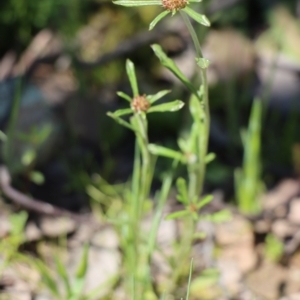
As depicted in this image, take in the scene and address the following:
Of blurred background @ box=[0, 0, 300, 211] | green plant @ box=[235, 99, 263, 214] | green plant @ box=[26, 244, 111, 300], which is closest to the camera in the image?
green plant @ box=[26, 244, 111, 300]

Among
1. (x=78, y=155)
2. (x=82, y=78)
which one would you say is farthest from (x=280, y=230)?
(x=82, y=78)

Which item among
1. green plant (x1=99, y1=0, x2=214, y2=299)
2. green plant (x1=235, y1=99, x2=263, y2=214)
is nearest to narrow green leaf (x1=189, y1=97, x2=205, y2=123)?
green plant (x1=99, y1=0, x2=214, y2=299)

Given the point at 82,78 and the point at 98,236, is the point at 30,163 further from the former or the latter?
the point at 82,78

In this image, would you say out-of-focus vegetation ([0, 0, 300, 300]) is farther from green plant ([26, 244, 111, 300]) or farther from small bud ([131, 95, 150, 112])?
small bud ([131, 95, 150, 112])

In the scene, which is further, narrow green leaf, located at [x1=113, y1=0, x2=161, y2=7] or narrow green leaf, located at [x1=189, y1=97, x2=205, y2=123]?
narrow green leaf, located at [x1=189, y1=97, x2=205, y2=123]

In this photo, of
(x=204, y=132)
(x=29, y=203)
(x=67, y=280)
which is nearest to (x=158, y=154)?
(x=204, y=132)

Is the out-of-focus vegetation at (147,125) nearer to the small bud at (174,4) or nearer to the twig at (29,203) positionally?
the twig at (29,203)

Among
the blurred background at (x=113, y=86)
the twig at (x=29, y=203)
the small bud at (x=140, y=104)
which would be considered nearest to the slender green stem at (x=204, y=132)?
the small bud at (x=140, y=104)
